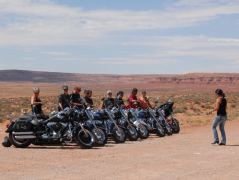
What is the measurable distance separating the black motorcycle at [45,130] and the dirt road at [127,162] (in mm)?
299

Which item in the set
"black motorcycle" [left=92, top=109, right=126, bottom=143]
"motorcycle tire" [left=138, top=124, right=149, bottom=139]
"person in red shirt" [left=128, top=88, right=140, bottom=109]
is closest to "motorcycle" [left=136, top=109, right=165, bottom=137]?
"person in red shirt" [left=128, top=88, right=140, bottom=109]

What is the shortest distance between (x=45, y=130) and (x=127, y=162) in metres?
4.42

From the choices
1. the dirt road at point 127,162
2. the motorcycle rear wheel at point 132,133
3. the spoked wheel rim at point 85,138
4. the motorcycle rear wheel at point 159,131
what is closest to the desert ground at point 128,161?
the dirt road at point 127,162

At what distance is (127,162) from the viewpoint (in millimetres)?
12641

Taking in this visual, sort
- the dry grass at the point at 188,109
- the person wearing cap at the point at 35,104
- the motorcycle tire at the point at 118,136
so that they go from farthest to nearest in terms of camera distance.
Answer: the dry grass at the point at 188,109 < the motorcycle tire at the point at 118,136 < the person wearing cap at the point at 35,104

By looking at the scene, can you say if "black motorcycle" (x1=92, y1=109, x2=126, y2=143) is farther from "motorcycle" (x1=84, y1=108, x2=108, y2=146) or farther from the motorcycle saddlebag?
the motorcycle saddlebag

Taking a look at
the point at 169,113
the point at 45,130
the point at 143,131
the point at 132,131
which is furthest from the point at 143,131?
the point at 45,130

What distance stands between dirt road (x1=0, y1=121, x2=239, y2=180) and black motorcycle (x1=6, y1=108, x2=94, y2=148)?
299mm

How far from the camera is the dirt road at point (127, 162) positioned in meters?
10.8

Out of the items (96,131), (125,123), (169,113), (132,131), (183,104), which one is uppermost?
(169,113)

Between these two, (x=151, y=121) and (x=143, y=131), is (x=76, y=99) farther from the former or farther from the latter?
(x=151, y=121)

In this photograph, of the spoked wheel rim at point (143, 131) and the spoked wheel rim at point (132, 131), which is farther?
the spoked wheel rim at point (143, 131)

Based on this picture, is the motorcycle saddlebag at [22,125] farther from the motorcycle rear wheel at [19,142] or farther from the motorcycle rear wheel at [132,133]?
the motorcycle rear wheel at [132,133]

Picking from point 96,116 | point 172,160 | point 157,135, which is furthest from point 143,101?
point 172,160
